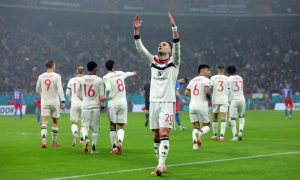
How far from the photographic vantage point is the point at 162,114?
12.1m

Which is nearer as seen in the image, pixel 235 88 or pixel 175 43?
pixel 175 43

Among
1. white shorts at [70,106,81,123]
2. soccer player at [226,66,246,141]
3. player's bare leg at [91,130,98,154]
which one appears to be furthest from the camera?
soccer player at [226,66,246,141]

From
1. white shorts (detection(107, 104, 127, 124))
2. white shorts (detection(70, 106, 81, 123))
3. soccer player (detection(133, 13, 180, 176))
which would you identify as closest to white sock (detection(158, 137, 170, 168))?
soccer player (detection(133, 13, 180, 176))

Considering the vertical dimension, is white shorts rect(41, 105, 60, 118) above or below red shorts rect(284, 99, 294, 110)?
below

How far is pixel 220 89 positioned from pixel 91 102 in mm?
6459

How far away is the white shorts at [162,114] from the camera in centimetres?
1201

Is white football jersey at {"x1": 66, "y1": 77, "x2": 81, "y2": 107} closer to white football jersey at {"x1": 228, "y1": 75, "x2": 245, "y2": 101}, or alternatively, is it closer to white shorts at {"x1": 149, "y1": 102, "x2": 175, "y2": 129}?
white football jersey at {"x1": 228, "y1": 75, "x2": 245, "y2": 101}

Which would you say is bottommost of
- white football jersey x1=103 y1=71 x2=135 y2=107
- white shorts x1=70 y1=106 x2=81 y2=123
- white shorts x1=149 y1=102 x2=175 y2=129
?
white shorts x1=149 y1=102 x2=175 y2=129

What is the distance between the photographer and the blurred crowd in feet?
187

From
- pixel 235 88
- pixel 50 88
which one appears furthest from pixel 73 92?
pixel 235 88

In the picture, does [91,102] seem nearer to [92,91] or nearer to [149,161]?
[92,91]

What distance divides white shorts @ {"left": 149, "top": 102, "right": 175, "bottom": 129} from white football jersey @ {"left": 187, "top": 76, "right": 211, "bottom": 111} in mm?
6008

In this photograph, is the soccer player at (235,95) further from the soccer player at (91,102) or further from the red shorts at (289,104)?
the red shorts at (289,104)

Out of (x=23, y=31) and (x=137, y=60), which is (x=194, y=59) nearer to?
(x=137, y=60)
